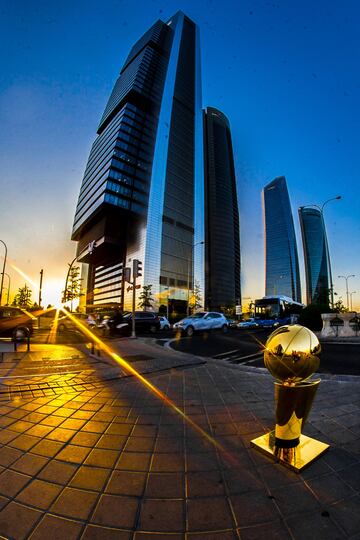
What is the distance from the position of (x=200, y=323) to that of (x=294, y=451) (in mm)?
16988

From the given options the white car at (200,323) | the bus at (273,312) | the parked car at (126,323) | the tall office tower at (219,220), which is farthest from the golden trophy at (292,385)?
the tall office tower at (219,220)

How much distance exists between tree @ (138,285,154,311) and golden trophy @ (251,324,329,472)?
78700 mm

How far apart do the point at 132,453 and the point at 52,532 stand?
3.11ft

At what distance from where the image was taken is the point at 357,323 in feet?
49.3

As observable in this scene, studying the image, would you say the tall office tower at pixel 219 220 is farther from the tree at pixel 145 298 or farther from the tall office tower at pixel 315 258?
the tall office tower at pixel 315 258

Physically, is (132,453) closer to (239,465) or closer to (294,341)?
(239,465)

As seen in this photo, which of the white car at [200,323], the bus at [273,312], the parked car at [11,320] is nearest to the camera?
the parked car at [11,320]

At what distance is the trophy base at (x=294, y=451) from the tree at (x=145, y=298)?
78447 mm

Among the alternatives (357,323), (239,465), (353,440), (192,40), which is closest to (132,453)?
(239,465)

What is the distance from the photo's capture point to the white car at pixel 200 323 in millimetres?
18031

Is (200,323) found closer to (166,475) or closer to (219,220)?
(166,475)

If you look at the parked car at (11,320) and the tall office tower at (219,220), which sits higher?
the tall office tower at (219,220)

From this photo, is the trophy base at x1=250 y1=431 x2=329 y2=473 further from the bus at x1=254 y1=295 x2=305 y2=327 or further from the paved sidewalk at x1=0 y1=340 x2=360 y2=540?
the bus at x1=254 y1=295 x2=305 y2=327

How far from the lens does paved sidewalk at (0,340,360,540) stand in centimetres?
140
